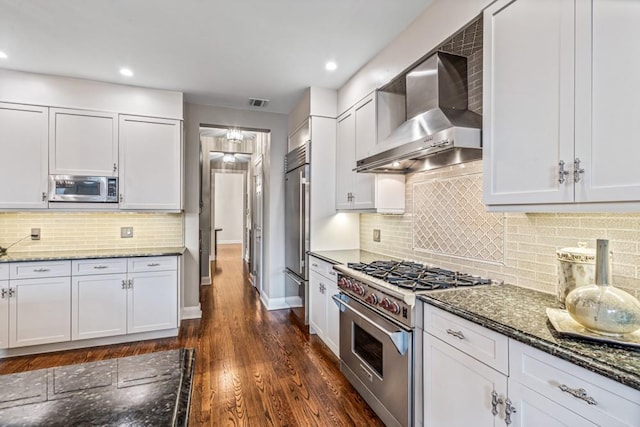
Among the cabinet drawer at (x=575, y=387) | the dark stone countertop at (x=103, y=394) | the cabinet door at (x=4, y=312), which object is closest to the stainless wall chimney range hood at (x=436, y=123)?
the cabinet drawer at (x=575, y=387)

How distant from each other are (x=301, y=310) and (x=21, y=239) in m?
3.08

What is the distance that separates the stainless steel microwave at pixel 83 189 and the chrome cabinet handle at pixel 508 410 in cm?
367

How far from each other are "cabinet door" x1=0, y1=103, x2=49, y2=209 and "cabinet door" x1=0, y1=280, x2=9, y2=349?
760 mm

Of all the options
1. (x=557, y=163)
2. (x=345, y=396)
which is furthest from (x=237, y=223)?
(x=557, y=163)

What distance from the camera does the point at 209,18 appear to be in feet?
7.45

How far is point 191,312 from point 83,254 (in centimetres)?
142

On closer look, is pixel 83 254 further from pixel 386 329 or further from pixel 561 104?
pixel 561 104

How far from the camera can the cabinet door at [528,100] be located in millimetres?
1292

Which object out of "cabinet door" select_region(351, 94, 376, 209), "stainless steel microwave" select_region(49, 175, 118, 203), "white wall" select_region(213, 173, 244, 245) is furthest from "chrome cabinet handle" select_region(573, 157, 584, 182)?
"white wall" select_region(213, 173, 244, 245)

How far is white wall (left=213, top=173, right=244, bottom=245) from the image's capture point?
1176cm

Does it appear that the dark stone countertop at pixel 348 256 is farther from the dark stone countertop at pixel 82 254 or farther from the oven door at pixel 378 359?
the dark stone countertop at pixel 82 254

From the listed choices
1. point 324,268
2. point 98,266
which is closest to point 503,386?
point 324,268

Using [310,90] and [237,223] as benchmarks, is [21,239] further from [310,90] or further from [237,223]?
[237,223]

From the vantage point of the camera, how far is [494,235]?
2.00m
